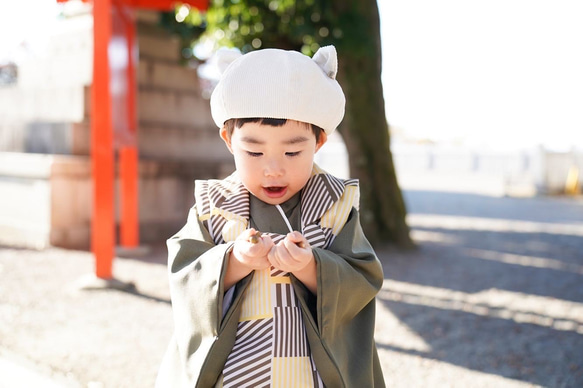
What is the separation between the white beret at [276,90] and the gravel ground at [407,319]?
175 centimetres

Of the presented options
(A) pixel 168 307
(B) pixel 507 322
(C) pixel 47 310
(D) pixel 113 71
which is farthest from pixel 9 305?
(B) pixel 507 322

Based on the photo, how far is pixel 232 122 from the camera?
175 centimetres

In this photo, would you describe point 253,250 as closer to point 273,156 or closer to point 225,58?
point 273,156

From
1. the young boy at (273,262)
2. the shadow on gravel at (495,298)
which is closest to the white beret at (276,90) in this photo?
the young boy at (273,262)

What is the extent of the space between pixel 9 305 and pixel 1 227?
11.2ft

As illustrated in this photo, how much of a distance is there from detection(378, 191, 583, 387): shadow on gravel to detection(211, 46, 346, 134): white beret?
2.15 meters

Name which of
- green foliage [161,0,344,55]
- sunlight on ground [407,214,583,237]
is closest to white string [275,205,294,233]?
green foliage [161,0,344,55]

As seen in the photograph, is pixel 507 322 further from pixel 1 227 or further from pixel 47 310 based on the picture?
pixel 1 227

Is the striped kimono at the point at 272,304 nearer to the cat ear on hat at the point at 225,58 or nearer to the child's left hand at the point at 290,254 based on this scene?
the child's left hand at the point at 290,254

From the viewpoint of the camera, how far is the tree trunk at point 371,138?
643 cm

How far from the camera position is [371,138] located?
21.6ft

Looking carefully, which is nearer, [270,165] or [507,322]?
[270,165]

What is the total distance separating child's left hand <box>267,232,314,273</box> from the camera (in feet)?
4.85

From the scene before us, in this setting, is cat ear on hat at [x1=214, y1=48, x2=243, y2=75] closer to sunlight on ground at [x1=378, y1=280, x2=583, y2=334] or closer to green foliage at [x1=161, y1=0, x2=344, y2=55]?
sunlight on ground at [x1=378, y1=280, x2=583, y2=334]
